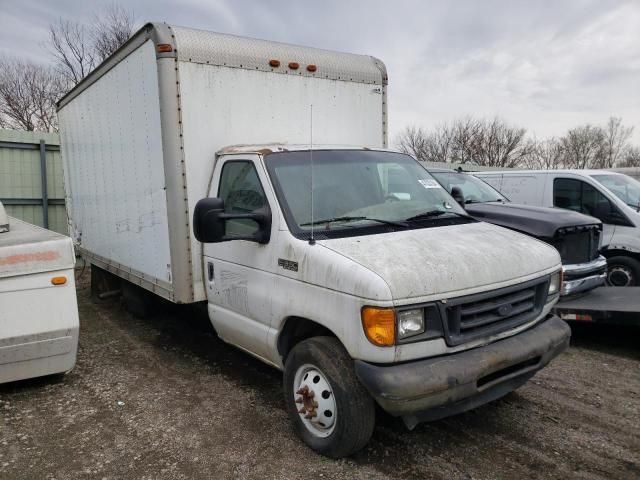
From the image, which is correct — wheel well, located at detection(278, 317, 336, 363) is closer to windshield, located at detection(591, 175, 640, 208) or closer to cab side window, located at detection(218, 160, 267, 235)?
cab side window, located at detection(218, 160, 267, 235)

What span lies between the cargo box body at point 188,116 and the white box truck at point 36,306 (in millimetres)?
848

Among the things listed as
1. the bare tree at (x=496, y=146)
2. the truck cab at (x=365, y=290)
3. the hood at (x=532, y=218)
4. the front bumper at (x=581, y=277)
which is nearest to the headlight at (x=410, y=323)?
the truck cab at (x=365, y=290)

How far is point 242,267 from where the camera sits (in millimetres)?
4039

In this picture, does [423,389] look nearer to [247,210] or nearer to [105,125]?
[247,210]

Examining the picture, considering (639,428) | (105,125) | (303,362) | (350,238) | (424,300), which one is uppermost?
(105,125)

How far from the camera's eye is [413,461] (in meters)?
3.39

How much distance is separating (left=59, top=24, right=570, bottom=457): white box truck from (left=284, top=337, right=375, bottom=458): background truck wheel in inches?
0.5

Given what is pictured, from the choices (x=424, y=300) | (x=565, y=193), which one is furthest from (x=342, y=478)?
(x=565, y=193)

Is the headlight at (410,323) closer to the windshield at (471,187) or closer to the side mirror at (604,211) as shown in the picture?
the windshield at (471,187)

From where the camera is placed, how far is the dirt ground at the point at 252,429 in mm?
3332

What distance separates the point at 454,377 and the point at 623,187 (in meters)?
6.68

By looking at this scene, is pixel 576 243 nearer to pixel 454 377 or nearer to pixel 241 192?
pixel 454 377

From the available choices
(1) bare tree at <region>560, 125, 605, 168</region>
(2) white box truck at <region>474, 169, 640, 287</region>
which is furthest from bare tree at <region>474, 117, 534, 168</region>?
(2) white box truck at <region>474, 169, 640, 287</region>

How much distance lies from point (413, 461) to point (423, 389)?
85 cm
